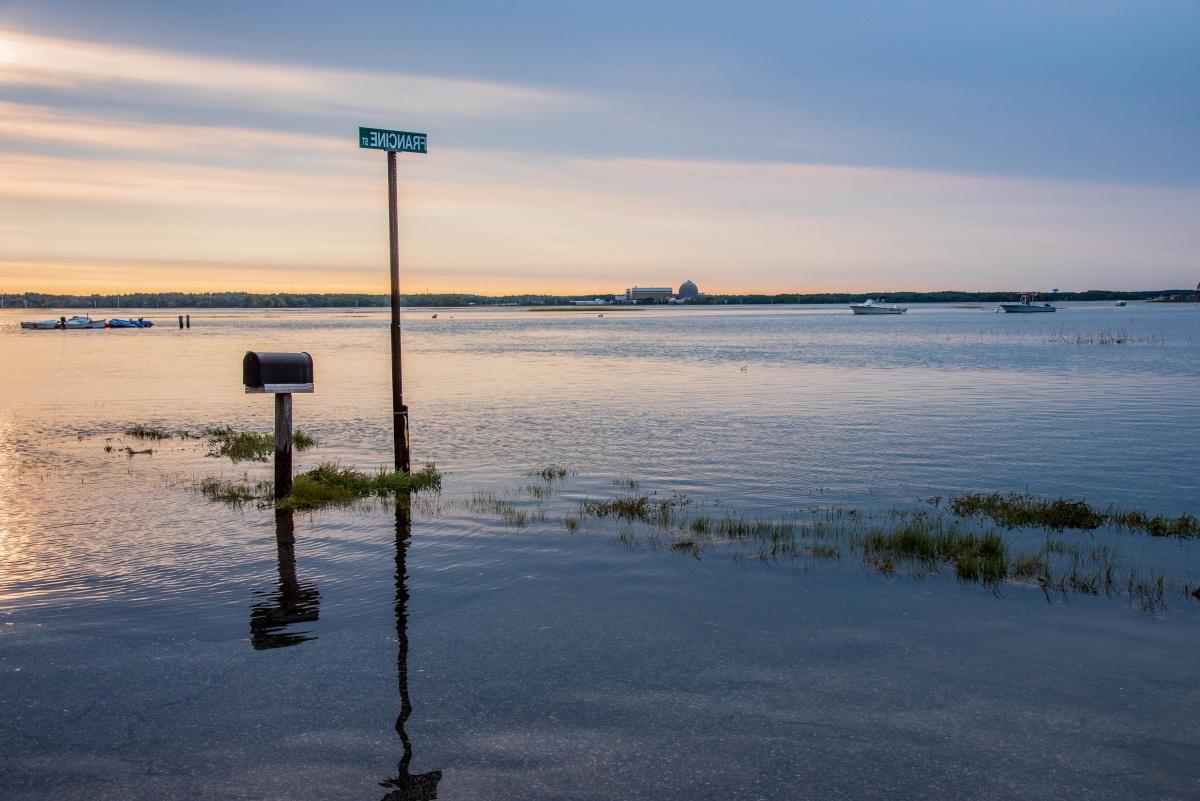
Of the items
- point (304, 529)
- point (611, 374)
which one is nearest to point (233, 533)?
point (304, 529)

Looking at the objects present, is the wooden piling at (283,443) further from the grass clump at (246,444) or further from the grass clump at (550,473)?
the grass clump at (246,444)

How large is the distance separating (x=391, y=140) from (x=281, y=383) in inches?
199

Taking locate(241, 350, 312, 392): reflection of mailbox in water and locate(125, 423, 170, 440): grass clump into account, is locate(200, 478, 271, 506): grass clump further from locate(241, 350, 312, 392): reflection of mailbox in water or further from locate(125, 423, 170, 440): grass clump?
locate(125, 423, 170, 440): grass clump

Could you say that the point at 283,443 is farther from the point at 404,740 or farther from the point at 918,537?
the point at 918,537

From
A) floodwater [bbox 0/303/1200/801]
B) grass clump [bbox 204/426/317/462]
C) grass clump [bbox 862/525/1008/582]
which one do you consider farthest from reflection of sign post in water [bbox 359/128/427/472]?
grass clump [bbox 862/525/1008/582]

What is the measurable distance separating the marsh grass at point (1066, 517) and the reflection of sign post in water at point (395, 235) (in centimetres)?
1027

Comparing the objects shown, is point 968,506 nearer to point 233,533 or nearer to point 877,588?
point 877,588

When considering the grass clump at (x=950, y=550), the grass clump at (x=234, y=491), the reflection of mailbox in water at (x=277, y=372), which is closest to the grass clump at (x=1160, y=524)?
the grass clump at (x=950, y=550)

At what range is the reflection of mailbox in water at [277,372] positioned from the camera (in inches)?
611

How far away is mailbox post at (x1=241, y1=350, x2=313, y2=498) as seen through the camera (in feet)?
51.0

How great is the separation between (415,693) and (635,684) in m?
1.92

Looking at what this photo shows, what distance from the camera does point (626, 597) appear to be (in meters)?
11.1

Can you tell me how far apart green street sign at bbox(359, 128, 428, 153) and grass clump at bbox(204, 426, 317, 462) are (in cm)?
837

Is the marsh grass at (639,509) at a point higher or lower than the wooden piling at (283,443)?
lower
